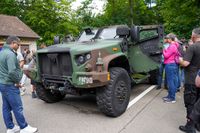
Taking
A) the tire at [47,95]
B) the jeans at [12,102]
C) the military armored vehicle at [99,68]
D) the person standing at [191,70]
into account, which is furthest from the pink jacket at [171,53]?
the jeans at [12,102]

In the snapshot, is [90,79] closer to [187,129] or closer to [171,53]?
[187,129]

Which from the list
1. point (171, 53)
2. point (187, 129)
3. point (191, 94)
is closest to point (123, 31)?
point (171, 53)

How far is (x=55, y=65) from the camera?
18.3 feet

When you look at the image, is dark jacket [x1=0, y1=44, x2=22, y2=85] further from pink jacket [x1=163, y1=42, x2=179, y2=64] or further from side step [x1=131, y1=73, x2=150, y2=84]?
pink jacket [x1=163, y1=42, x2=179, y2=64]

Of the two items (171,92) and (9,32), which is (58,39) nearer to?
(171,92)

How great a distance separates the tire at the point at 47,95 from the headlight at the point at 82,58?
5.63 feet

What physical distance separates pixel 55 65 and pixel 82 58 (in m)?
0.82

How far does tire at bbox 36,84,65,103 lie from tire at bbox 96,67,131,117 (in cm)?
183

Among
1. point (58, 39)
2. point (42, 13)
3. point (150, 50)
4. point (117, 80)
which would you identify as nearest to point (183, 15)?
point (150, 50)

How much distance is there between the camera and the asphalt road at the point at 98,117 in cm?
476

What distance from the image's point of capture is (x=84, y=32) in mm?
7562

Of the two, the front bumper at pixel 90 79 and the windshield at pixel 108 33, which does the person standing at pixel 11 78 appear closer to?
the front bumper at pixel 90 79

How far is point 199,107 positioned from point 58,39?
15.0 ft

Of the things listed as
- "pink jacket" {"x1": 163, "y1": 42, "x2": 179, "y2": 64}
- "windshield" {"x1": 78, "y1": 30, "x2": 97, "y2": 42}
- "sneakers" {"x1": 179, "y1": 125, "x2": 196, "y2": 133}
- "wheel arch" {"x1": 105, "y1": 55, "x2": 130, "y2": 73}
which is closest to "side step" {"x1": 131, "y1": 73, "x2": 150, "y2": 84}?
"wheel arch" {"x1": 105, "y1": 55, "x2": 130, "y2": 73}
